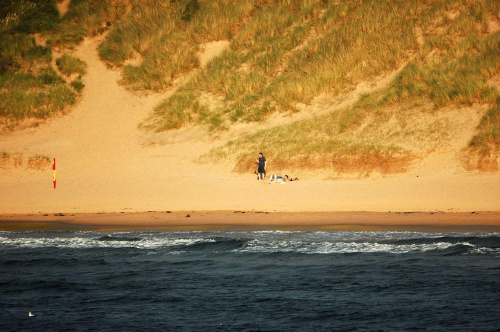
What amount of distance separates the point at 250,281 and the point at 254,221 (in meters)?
5.07

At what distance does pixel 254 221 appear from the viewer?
16.3 meters

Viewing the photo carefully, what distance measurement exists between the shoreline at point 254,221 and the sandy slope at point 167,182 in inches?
26.7

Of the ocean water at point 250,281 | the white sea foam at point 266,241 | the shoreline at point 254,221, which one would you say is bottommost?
the ocean water at point 250,281

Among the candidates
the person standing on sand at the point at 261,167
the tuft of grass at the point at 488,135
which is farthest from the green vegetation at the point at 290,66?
the person standing on sand at the point at 261,167

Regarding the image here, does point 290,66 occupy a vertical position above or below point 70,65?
below

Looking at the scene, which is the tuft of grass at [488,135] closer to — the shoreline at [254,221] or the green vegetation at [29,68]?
the shoreline at [254,221]

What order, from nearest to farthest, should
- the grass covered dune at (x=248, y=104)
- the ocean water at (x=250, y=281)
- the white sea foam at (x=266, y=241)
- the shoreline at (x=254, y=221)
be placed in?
the ocean water at (x=250, y=281) < the white sea foam at (x=266, y=241) < the shoreline at (x=254, y=221) < the grass covered dune at (x=248, y=104)

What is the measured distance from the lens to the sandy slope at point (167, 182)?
17.7 m

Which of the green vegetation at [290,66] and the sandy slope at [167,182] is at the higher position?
the green vegetation at [290,66]

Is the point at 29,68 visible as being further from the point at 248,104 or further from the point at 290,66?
the point at 290,66

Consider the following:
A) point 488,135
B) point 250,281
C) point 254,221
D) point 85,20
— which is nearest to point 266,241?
point 254,221

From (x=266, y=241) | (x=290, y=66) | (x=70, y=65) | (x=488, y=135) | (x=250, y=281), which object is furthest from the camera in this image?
(x=70, y=65)

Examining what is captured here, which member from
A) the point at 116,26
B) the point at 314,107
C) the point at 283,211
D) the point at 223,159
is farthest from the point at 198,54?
the point at 283,211

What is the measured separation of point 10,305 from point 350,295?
5.16 meters
